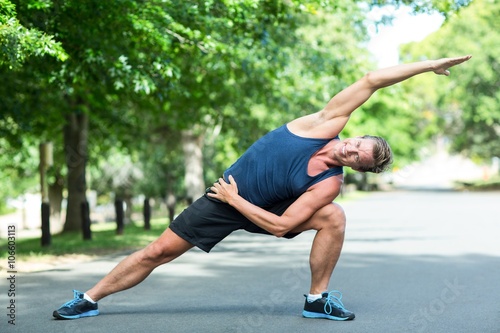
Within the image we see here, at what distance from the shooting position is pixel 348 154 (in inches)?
230

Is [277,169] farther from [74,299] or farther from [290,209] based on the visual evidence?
[74,299]

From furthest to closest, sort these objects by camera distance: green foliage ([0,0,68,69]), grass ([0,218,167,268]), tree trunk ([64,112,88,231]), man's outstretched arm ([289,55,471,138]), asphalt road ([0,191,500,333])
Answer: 1. tree trunk ([64,112,88,231])
2. grass ([0,218,167,268])
3. green foliage ([0,0,68,69])
4. asphalt road ([0,191,500,333])
5. man's outstretched arm ([289,55,471,138])

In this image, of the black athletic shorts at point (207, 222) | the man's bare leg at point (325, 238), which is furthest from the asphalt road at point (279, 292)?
the black athletic shorts at point (207, 222)

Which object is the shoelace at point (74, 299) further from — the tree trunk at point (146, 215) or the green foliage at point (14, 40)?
the tree trunk at point (146, 215)

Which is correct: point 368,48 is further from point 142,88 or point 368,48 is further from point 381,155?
point 381,155

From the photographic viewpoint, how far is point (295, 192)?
6.00 m

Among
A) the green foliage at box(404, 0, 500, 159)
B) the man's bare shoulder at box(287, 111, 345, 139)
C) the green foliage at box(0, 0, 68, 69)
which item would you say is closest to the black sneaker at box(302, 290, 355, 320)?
the man's bare shoulder at box(287, 111, 345, 139)

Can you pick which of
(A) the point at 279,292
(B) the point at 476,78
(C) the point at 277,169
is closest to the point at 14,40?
(A) the point at 279,292

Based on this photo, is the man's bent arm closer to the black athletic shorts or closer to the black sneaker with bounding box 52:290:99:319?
the black athletic shorts

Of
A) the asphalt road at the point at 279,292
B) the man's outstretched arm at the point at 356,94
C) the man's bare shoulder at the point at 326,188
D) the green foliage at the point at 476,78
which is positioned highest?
the green foliage at the point at 476,78

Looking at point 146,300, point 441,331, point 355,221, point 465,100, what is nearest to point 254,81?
point 355,221

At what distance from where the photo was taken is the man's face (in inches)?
230

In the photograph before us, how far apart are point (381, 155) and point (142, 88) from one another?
587 cm

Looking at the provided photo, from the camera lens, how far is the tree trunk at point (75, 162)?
22.5m
